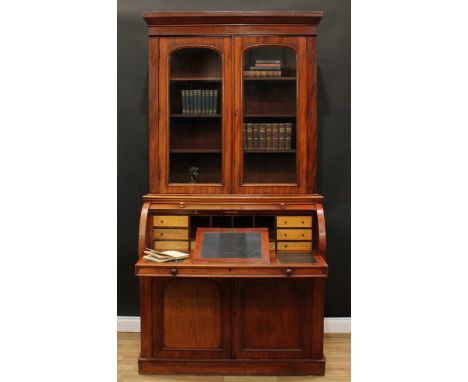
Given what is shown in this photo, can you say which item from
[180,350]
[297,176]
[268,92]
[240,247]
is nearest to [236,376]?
[180,350]

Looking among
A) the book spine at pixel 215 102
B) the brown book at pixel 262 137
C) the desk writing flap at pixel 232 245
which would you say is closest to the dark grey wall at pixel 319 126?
the brown book at pixel 262 137

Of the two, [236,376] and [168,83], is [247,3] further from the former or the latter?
[236,376]

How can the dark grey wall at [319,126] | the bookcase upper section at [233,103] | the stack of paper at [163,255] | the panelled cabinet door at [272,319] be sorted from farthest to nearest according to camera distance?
the dark grey wall at [319,126]
the bookcase upper section at [233,103]
the panelled cabinet door at [272,319]
the stack of paper at [163,255]

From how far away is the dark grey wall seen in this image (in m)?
3.37

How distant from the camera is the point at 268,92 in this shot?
2932mm

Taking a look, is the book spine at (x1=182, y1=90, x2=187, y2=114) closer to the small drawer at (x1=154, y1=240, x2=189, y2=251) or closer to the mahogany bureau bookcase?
the mahogany bureau bookcase

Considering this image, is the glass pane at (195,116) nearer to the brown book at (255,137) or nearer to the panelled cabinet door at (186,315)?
the brown book at (255,137)

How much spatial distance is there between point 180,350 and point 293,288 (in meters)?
0.83

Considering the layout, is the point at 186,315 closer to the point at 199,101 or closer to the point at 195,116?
the point at 195,116

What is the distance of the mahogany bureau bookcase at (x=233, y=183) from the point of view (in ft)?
9.07

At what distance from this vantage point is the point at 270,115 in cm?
294

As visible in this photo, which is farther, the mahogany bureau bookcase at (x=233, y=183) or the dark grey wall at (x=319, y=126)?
the dark grey wall at (x=319, y=126)

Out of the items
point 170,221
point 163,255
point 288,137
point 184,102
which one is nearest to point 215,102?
point 184,102

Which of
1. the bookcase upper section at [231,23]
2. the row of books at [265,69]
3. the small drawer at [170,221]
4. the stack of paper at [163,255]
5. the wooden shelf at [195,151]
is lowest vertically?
the stack of paper at [163,255]
